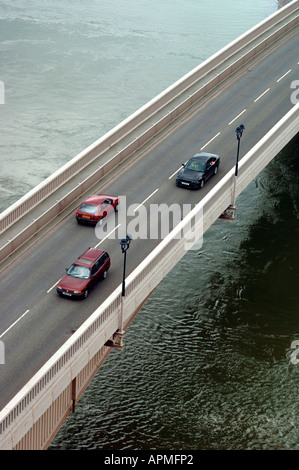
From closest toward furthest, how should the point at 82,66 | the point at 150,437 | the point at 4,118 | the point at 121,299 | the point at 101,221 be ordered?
the point at 121,299, the point at 150,437, the point at 101,221, the point at 4,118, the point at 82,66

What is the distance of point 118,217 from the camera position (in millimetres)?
42281

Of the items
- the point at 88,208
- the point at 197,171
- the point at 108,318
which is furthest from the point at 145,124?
the point at 108,318

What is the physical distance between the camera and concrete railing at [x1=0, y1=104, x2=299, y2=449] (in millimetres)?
27656

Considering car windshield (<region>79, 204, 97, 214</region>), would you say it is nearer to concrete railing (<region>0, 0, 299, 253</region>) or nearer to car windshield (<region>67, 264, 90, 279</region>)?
concrete railing (<region>0, 0, 299, 253</region>)

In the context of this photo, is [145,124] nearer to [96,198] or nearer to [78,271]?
[96,198]

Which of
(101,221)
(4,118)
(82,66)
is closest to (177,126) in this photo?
(101,221)

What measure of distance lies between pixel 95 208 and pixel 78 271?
→ 5.78m

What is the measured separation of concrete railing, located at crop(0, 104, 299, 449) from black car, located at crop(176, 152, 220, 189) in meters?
1.90

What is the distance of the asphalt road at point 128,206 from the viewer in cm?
3288

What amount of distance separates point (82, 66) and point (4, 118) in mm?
14135

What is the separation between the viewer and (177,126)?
52.3 meters

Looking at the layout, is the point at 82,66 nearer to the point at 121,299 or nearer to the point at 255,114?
the point at 255,114

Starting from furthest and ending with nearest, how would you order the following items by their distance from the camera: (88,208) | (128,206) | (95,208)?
(128,206)
(88,208)
(95,208)

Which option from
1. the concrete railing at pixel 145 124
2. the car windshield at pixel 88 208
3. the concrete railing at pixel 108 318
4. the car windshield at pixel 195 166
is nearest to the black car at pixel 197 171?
the car windshield at pixel 195 166
